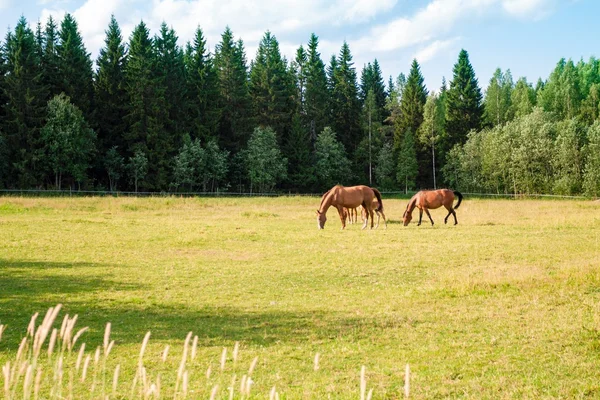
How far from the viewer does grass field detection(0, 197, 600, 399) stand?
241 inches

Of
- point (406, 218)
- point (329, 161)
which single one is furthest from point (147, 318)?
point (329, 161)

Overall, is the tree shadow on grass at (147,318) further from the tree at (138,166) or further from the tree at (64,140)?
the tree at (138,166)

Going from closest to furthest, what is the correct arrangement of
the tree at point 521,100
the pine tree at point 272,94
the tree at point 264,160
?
1. the tree at point 264,160
2. the pine tree at point 272,94
3. the tree at point 521,100

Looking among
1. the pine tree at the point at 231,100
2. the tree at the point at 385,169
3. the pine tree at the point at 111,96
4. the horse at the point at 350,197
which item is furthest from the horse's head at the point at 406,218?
the tree at the point at 385,169

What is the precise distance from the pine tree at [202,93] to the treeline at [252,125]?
16 cm

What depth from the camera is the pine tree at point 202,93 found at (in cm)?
5925

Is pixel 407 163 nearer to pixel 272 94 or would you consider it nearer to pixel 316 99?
pixel 316 99

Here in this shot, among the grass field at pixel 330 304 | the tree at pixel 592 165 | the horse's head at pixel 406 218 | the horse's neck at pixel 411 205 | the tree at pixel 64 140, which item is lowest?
the grass field at pixel 330 304

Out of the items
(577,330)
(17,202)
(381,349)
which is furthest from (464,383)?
(17,202)

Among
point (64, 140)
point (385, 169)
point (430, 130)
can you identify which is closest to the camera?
point (64, 140)

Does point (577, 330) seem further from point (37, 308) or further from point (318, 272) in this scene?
point (37, 308)

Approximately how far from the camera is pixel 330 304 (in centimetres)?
992

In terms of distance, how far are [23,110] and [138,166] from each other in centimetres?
1092

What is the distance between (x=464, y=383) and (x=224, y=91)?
61463 millimetres
